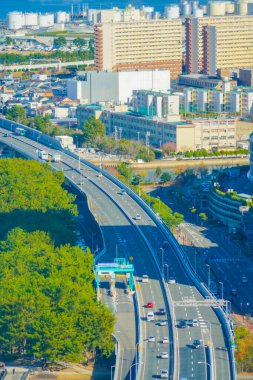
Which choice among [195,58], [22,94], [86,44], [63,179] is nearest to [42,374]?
[63,179]

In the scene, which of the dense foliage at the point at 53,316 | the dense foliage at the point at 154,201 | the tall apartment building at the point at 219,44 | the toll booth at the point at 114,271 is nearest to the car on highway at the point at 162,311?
the dense foliage at the point at 53,316

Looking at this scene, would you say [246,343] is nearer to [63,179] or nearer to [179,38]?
[63,179]

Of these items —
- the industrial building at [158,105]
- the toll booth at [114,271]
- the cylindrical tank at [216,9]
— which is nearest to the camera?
the toll booth at [114,271]

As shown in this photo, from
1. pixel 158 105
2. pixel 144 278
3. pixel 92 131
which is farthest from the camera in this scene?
pixel 158 105

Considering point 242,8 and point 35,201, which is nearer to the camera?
point 35,201

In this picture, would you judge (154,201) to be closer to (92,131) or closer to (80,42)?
(92,131)

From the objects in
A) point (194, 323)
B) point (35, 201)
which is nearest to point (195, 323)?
point (194, 323)

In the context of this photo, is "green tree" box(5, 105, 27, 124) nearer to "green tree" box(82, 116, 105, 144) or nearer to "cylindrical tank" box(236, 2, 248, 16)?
"green tree" box(82, 116, 105, 144)

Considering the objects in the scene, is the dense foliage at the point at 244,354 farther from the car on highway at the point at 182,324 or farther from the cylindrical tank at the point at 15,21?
the cylindrical tank at the point at 15,21
